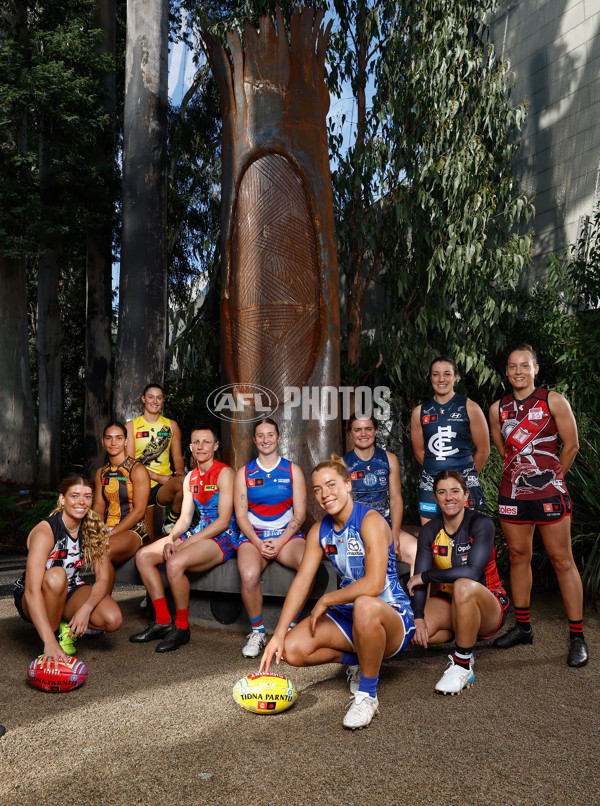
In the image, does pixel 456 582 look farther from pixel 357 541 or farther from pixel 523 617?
pixel 523 617

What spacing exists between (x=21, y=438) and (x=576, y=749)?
9.78 m

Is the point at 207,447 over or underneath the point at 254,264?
underneath

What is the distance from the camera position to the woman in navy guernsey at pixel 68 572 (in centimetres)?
344

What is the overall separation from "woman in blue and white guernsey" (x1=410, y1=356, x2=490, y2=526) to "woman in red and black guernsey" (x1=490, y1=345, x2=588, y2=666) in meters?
0.22

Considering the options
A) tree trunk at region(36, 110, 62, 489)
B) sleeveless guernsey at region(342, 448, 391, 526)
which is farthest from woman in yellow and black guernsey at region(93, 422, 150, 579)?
tree trunk at region(36, 110, 62, 489)

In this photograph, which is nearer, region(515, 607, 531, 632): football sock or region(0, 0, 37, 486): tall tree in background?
region(515, 607, 531, 632): football sock

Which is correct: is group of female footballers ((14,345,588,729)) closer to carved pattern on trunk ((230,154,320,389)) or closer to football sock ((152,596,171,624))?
football sock ((152,596,171,624))

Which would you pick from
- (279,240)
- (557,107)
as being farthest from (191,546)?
(557,107)

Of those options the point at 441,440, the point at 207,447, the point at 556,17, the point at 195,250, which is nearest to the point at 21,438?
the point at 195,250

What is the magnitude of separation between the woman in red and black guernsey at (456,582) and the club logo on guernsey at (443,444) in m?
0.60

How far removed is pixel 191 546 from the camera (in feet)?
13.2

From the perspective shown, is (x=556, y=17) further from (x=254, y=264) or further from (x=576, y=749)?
(x=576, y=749)

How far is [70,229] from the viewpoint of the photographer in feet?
36.2

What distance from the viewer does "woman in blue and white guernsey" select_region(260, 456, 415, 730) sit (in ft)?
9.27
